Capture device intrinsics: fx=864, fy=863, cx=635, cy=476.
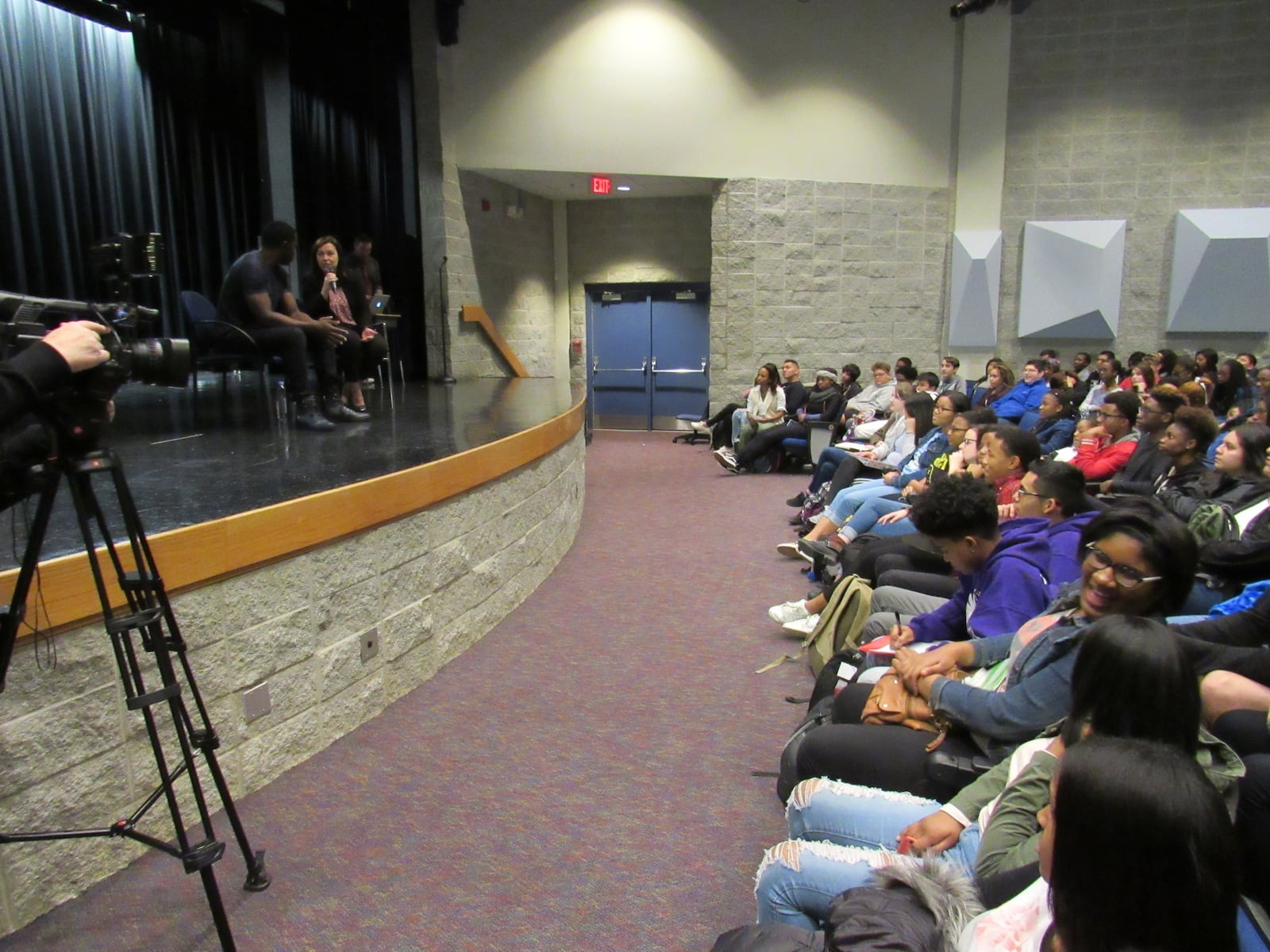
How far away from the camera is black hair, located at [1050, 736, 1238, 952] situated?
0.78 m

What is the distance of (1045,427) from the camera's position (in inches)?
236

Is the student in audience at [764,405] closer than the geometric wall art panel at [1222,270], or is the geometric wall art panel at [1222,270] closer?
the student in audience at [764,405]

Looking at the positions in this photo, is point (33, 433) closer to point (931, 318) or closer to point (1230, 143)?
point (931, 318)

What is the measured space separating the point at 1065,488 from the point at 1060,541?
345 mm

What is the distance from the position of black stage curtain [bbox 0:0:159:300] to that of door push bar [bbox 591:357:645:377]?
5.52 metres

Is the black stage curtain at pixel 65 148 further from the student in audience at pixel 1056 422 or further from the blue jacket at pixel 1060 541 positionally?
the student in audience at pixel 1056 422

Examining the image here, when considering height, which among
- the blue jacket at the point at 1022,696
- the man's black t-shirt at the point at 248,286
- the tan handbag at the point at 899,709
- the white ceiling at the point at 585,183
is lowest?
the tan handbag at the point at 899,709

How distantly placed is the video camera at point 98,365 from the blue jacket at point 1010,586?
6.49 feet

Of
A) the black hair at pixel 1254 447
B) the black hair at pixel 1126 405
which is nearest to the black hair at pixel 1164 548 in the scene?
the black hair at pixel 1254 447

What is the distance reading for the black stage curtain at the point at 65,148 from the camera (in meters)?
5.98

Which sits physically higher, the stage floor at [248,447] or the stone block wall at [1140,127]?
the stone block wall at [1140,127]

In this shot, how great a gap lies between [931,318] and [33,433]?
931cm

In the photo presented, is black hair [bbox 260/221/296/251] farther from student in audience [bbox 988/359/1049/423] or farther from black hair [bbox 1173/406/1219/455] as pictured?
student in audience [bbox 988/359/1049/423]

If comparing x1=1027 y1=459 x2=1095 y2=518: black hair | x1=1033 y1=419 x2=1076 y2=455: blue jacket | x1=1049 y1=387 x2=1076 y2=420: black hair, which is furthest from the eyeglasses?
x1=1049 y1=387 x2=1076 y2=420: black hair
